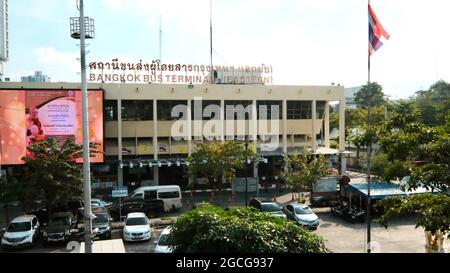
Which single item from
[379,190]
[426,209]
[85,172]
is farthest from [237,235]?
[379,190]

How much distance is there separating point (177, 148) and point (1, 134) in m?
14.4

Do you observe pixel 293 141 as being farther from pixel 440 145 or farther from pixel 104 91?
pixel 440 145

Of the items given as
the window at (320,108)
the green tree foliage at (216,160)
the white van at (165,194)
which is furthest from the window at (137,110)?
the window at (320,108)

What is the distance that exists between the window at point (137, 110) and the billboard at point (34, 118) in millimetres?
3782

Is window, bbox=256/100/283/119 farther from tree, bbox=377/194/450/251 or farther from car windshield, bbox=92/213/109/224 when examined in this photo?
tree, bbox=377/194/450/251

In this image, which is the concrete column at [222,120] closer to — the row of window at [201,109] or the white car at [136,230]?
the row of window at [201,109]

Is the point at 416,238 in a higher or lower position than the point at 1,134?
lower

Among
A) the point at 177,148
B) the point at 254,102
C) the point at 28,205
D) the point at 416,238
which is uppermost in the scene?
the point at 254,102

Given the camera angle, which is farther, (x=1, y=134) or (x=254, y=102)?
(x=254, y=102)

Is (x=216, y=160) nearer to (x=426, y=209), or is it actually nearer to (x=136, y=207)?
(x=136, y=207)

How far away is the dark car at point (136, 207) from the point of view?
2770 cm

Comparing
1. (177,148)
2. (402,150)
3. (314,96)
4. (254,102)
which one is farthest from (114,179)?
(402,150)

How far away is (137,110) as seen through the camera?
38500 millimetres
